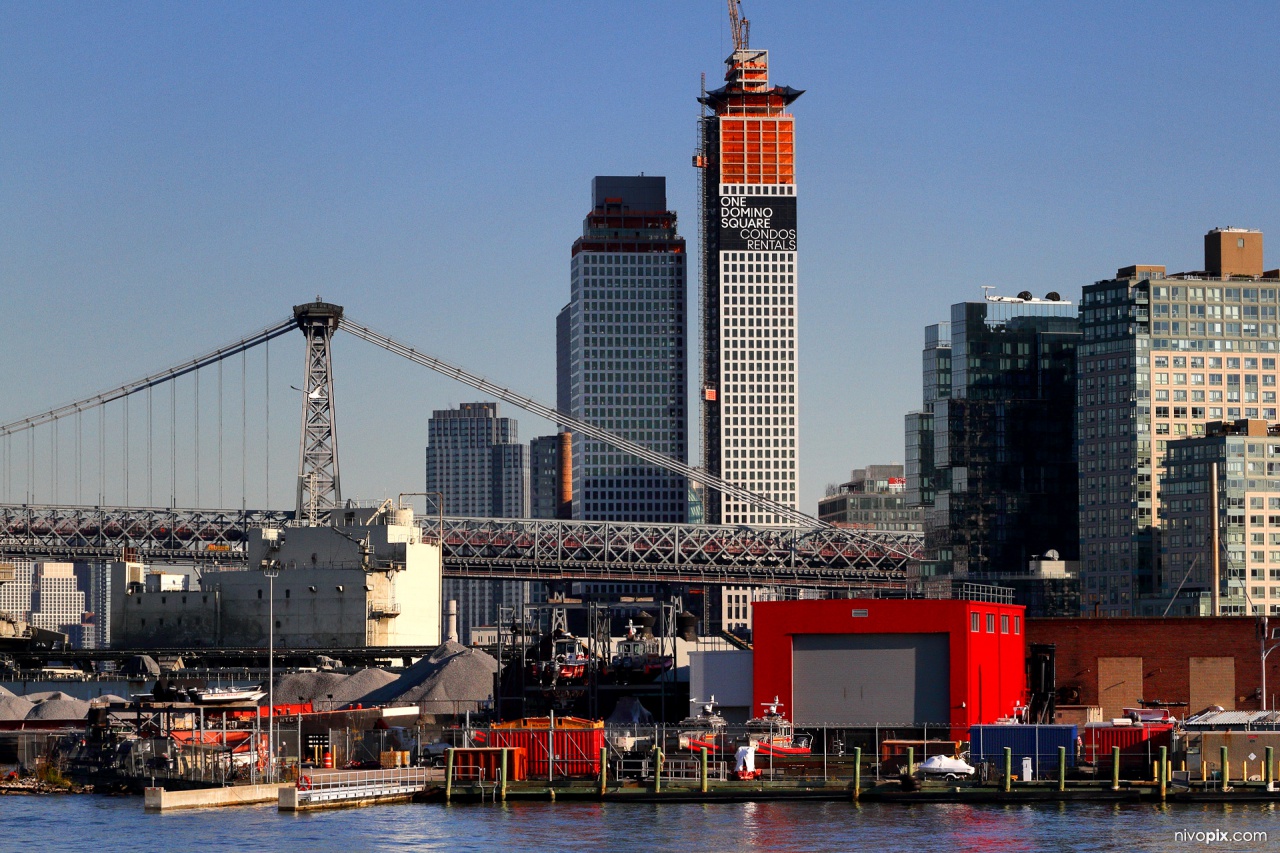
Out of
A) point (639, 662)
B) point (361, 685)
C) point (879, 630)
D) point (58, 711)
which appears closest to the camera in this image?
point (879, 630)

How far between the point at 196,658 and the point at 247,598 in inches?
472

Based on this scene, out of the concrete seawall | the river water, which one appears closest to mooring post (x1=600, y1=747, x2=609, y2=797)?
the river water

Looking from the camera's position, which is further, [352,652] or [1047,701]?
[352,652]

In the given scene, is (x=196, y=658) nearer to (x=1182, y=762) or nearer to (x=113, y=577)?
(x=113, y=577)

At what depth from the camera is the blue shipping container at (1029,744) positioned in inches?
3679

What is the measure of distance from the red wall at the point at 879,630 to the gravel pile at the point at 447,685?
2705 centimetres

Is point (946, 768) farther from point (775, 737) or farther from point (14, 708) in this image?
point (14, 708)

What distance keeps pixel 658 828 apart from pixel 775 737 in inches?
731

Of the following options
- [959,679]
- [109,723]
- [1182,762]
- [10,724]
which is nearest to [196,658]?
[10,724]

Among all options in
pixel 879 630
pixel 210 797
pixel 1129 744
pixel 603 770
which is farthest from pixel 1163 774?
pixel 210 797

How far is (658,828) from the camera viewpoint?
82312 millimetres

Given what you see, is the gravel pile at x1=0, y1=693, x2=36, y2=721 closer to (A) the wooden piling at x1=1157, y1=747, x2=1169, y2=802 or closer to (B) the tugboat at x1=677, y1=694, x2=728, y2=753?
(B) the tugboat at x1=677, y1=694, x2=728, y2=753

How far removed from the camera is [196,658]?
170m

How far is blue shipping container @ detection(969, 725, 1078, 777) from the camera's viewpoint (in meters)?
93.4
